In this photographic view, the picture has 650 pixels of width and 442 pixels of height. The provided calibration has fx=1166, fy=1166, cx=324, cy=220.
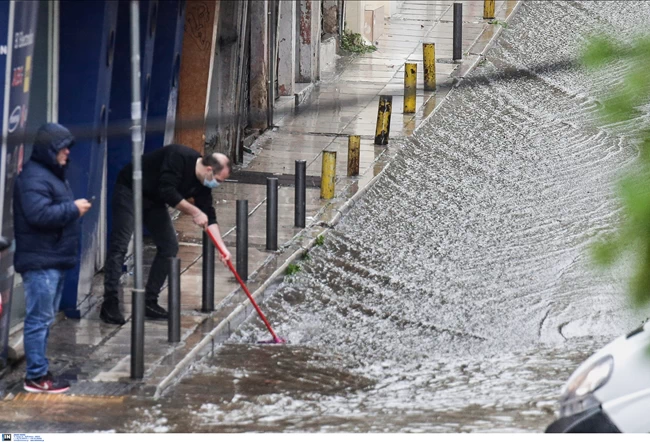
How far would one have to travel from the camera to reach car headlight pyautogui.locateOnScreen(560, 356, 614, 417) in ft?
17.8

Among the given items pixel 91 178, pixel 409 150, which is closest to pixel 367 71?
pixel 409 150

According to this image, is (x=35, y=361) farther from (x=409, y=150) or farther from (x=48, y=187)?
(x=409, y=150)

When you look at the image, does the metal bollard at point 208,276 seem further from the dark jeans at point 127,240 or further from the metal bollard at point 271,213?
the metal bollard at point 271,213

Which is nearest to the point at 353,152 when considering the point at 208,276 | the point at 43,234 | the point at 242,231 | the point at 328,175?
the point at 328,175

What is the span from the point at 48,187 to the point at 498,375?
324 centimetres

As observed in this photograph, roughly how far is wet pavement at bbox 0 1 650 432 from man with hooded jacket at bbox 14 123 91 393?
33 cm

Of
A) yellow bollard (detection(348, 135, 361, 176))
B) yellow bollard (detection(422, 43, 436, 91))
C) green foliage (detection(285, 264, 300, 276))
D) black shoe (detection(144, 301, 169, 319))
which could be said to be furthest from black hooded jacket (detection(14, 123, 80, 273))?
yellow bollard (detection(422, 43, 436, 91))

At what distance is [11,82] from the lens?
780cm

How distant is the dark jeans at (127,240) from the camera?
9117 mm

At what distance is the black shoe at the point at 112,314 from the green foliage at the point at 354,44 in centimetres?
1268

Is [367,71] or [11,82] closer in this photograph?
[11,82]

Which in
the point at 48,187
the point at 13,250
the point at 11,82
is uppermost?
the point at 11,82

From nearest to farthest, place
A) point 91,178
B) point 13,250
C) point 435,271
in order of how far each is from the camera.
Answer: point 13,250 < point 91,178 < point 435,271

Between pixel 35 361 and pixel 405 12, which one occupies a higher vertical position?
pixel 405 12
